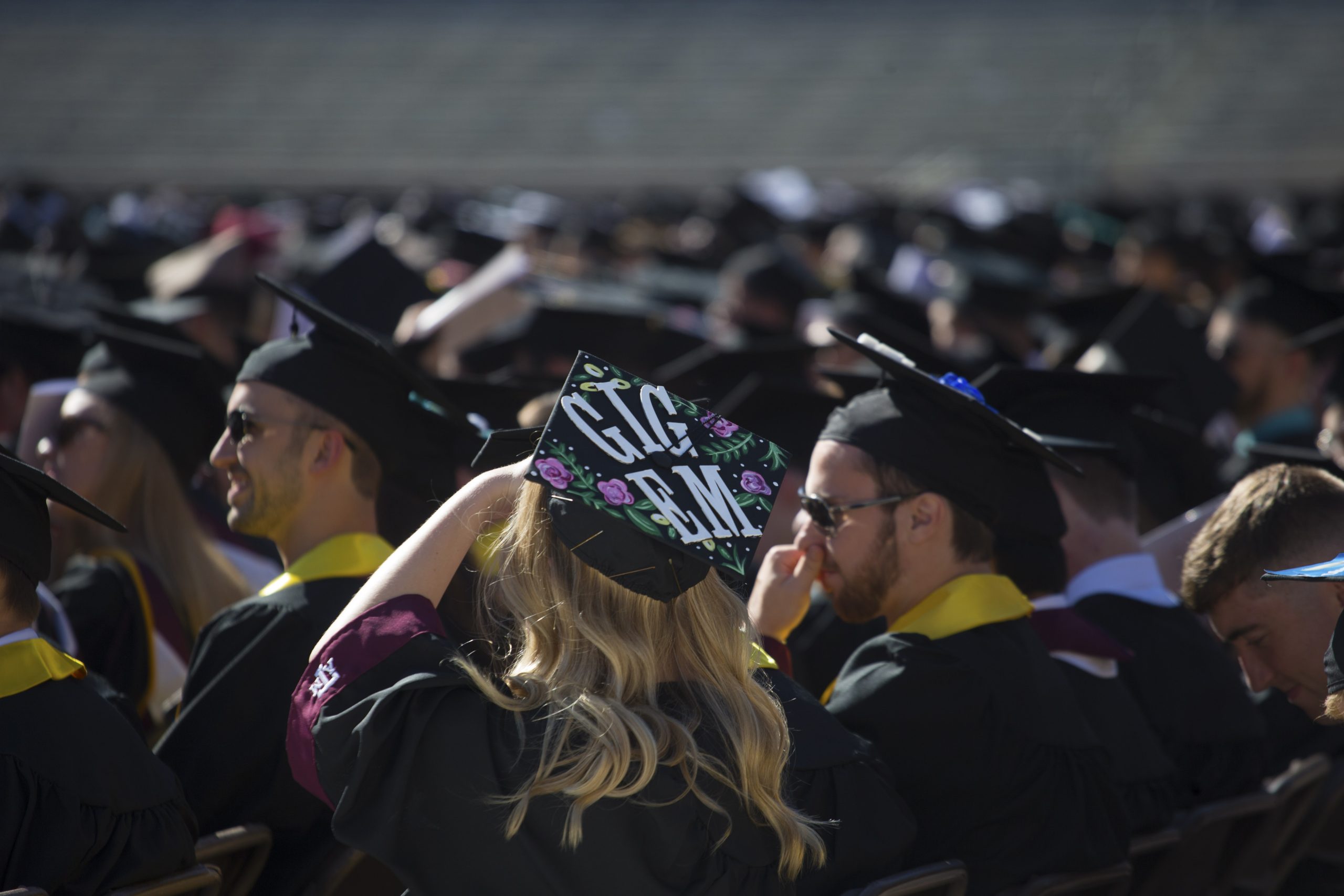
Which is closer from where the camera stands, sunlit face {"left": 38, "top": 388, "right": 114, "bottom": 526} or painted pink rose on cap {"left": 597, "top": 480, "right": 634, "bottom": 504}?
painted pink rose on cap {"left": 597, "top": 480, "right": 634, "bottom": 504}

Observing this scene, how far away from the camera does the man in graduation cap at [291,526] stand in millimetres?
2697

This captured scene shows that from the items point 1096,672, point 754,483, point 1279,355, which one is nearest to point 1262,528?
point 1096,672

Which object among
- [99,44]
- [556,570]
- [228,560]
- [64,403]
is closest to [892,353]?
[556,570]

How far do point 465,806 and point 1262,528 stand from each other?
1633mm

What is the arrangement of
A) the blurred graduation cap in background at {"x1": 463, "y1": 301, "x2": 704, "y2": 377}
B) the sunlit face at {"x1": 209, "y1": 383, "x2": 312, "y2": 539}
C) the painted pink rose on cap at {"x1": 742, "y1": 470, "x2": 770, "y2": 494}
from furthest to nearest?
the blurred graduation cap in background at {"x1": 463, "y1": 301, "x2": 704, "y2": 377}
the sunlit face at {"x1": 209, "y1": 383, "x2": 312, "y2": 539}
the painted pink rose on cap at {"x1": 742, "y1": 470, "x2": 770, "y2": 494}

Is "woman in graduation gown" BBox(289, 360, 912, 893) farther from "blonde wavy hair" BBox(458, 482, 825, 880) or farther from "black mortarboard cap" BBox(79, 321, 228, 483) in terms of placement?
"black mortarboard cap" BBox(79, 321, 228, 483)

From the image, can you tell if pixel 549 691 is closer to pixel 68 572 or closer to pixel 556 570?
pixel 556 570

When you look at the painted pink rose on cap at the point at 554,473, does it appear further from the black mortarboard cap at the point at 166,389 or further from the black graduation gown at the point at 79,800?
the black mortarboard cap at the point at 166,389

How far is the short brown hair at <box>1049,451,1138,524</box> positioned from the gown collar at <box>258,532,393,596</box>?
5.87 ft

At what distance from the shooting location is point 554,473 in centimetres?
183

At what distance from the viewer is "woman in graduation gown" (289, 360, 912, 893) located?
184 centimetres

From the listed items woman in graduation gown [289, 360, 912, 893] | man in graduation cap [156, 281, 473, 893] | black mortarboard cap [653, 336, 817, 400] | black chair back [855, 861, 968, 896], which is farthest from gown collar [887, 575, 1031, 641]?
black mortarboard cap [653, 336, 817, 400]

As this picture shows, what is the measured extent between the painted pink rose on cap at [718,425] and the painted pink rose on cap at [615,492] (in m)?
0.22

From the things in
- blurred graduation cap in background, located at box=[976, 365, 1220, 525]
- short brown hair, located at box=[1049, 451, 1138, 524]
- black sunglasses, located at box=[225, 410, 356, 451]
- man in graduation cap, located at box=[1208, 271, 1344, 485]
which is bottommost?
man in graduation cap, located at box=[1208, 271, 1344, 485]
